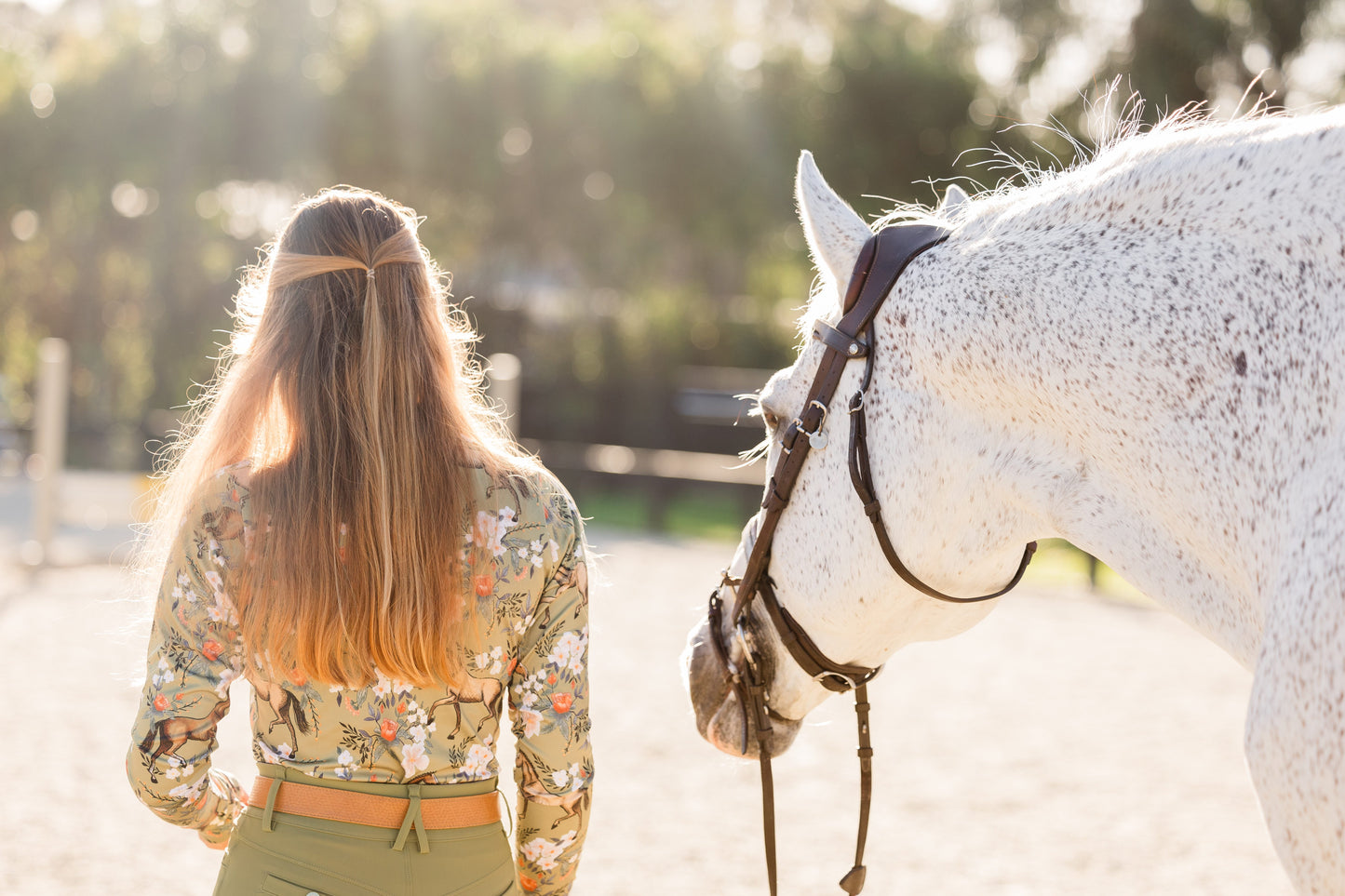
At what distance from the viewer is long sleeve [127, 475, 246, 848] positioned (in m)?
1.56

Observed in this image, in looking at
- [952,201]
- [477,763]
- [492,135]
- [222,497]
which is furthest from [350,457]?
[492,135]

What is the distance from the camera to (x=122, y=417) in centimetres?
1791

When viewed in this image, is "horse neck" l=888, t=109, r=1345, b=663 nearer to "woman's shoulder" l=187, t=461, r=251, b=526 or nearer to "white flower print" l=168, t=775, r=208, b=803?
"woman's shoulder" l=187, t=461, r=251, b=526

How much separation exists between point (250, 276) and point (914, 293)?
3.76ft

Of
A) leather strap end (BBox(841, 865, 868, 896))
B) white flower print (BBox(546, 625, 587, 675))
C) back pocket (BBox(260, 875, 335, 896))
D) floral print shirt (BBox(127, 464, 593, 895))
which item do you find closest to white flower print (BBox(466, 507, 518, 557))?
floral print shirt (BBox(127, 464, 593, 895))

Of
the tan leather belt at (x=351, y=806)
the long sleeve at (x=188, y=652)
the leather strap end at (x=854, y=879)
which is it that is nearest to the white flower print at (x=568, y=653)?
the tan leather belt at (x=351, y=806)

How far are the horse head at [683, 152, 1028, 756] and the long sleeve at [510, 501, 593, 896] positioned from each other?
0.31 metres

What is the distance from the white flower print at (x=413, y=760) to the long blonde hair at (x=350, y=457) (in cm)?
11

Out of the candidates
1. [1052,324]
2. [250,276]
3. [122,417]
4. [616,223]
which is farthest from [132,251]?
[1052,324]

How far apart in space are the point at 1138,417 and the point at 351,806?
1.16m

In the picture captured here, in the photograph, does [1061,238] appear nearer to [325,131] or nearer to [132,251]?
[325,131]

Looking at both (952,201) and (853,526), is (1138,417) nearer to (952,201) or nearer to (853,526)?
(853,526)

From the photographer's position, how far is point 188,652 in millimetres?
1577

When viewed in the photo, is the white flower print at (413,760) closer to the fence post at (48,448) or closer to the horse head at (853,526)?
the horse head at (853,526)
